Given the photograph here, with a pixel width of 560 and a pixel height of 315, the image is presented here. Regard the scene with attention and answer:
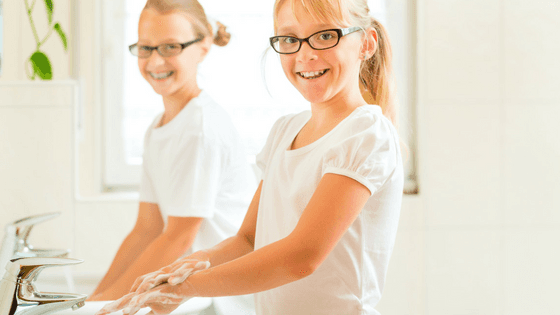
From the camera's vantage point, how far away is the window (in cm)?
92

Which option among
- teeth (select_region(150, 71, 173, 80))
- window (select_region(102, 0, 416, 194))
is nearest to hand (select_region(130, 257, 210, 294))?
teeth (select_region(150, 71, 173, 80))

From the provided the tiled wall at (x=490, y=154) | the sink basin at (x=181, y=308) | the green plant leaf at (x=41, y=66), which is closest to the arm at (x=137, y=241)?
the sink basin at (x=181, y=308)

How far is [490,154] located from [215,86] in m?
0.56

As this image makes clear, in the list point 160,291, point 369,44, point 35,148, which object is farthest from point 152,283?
point 35,148

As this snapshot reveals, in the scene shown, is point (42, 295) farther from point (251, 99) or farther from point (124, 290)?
point (251, 99)

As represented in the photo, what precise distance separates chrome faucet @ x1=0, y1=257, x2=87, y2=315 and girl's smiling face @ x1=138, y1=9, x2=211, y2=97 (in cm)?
38

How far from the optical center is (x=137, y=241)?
32.0 inches

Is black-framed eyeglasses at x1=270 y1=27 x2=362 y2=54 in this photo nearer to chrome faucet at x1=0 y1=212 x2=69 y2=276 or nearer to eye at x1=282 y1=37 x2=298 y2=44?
eye at x1=282 y1=37 x2=298 y2=44

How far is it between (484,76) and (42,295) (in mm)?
868

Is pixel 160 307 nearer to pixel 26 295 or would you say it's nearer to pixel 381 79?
pixel 26 295

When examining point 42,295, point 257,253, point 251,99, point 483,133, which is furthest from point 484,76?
point 42,295

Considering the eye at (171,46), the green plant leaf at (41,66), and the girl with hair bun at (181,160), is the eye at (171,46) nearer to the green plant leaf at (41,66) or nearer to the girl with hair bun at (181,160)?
the girl with hair bun at (181,160)

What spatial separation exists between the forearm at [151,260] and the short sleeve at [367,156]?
325 millimetres

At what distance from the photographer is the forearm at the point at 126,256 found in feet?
2.56
